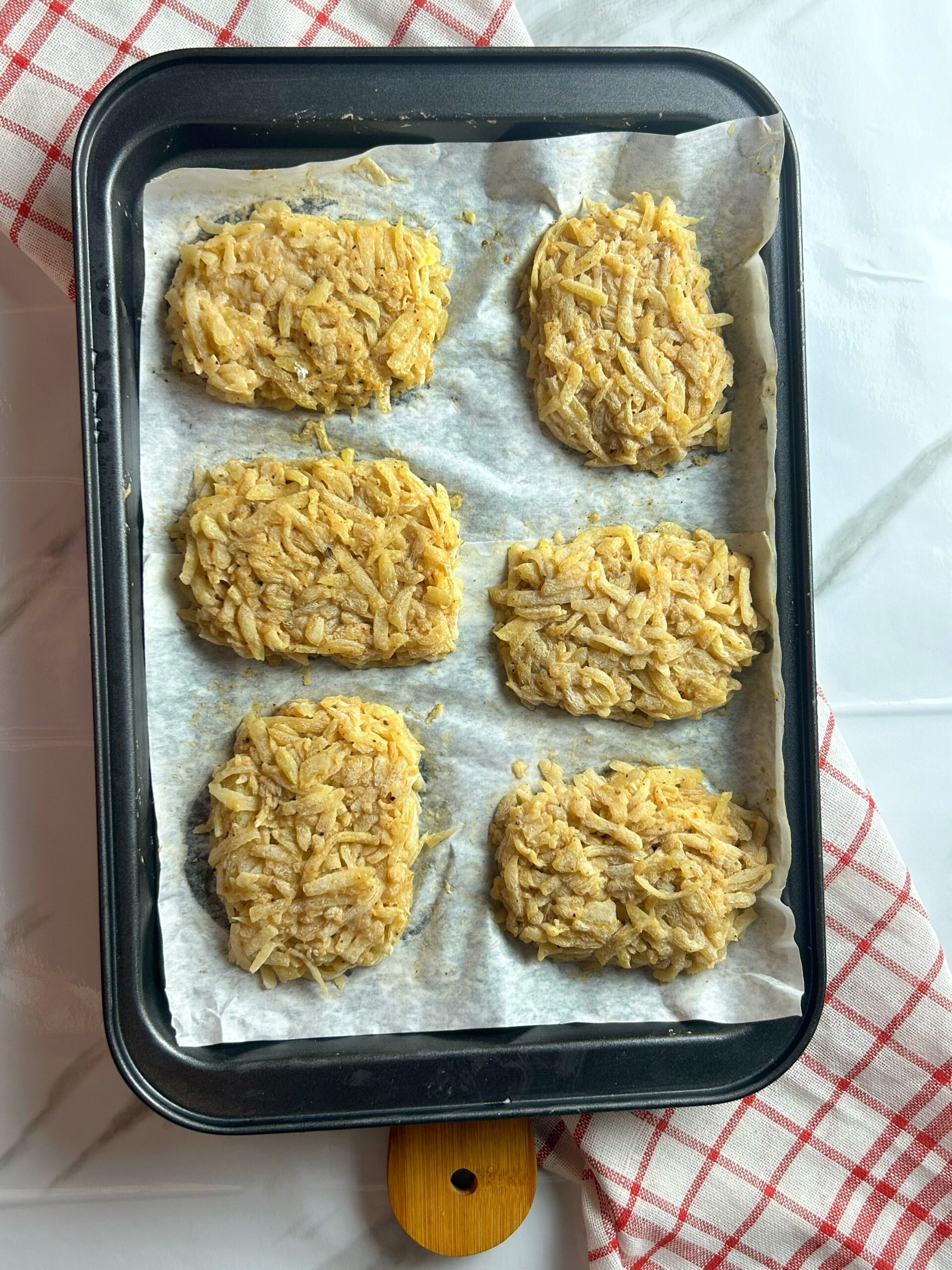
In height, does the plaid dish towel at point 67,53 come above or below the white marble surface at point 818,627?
above

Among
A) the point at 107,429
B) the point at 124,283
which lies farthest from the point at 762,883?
the point at 124,283

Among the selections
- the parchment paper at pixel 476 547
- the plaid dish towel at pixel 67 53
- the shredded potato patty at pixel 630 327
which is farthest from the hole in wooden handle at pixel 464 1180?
the plaid dish towel at pixel 67 53

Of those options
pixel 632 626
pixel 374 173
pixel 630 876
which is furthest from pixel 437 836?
pixel 374 173

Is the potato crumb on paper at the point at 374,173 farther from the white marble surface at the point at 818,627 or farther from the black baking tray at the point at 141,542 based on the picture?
the white marble surface at the point at 818,627

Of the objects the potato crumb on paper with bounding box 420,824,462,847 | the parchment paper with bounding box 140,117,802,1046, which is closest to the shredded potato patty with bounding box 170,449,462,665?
the parchment paper with bounding box 140,117,802,1046

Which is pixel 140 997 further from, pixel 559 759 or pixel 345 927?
pixel 559 759

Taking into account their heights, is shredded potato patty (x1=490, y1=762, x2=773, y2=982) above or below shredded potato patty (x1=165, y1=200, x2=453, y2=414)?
below

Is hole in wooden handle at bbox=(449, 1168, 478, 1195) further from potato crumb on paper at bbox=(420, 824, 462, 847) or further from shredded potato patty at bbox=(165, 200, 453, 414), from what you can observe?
shredded potato patty at bbox=(165, 200, 453, 414)
